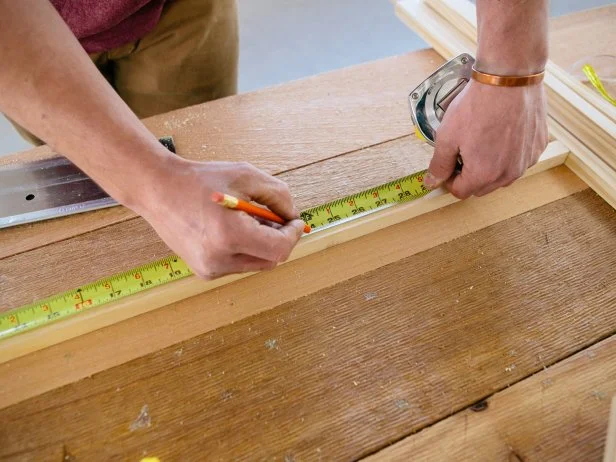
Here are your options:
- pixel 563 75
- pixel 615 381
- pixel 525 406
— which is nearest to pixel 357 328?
pixel 525 406

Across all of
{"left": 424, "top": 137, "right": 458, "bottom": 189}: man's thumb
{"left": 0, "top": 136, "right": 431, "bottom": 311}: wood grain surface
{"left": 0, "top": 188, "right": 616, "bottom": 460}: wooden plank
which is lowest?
{"left": 0, "top": 188, "right": 616, "bottom": 460}: wooden plank

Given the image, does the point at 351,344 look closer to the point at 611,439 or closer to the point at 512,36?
the point at 611,439

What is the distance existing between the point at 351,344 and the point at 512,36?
67cm

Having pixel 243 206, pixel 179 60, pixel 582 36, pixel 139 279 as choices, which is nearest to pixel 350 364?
pixel 243 206

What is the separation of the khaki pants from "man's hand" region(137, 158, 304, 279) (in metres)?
0.76

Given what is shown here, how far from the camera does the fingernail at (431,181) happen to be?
1.08m

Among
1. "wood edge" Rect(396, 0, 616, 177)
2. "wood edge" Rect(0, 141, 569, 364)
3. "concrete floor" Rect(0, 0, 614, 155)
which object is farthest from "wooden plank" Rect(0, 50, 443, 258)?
"concrete floor" Rect(0, 0, 614, 155)

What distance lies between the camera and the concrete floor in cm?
291

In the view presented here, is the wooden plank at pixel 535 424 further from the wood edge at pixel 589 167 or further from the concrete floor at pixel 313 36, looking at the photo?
the concrete floor at pixel 313 36

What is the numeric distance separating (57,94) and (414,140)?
844mm

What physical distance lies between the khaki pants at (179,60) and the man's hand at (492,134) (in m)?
0.82

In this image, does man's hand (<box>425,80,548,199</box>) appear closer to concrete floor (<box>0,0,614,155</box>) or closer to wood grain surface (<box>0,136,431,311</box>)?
wood grain surface (<box>0,136,431,311</box>)

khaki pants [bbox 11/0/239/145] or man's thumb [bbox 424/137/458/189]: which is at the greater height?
khaki pants [bbox 11/0/239/145]

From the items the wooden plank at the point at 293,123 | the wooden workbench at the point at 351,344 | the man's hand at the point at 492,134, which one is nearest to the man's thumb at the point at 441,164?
the man's hand at the point at 492,134
